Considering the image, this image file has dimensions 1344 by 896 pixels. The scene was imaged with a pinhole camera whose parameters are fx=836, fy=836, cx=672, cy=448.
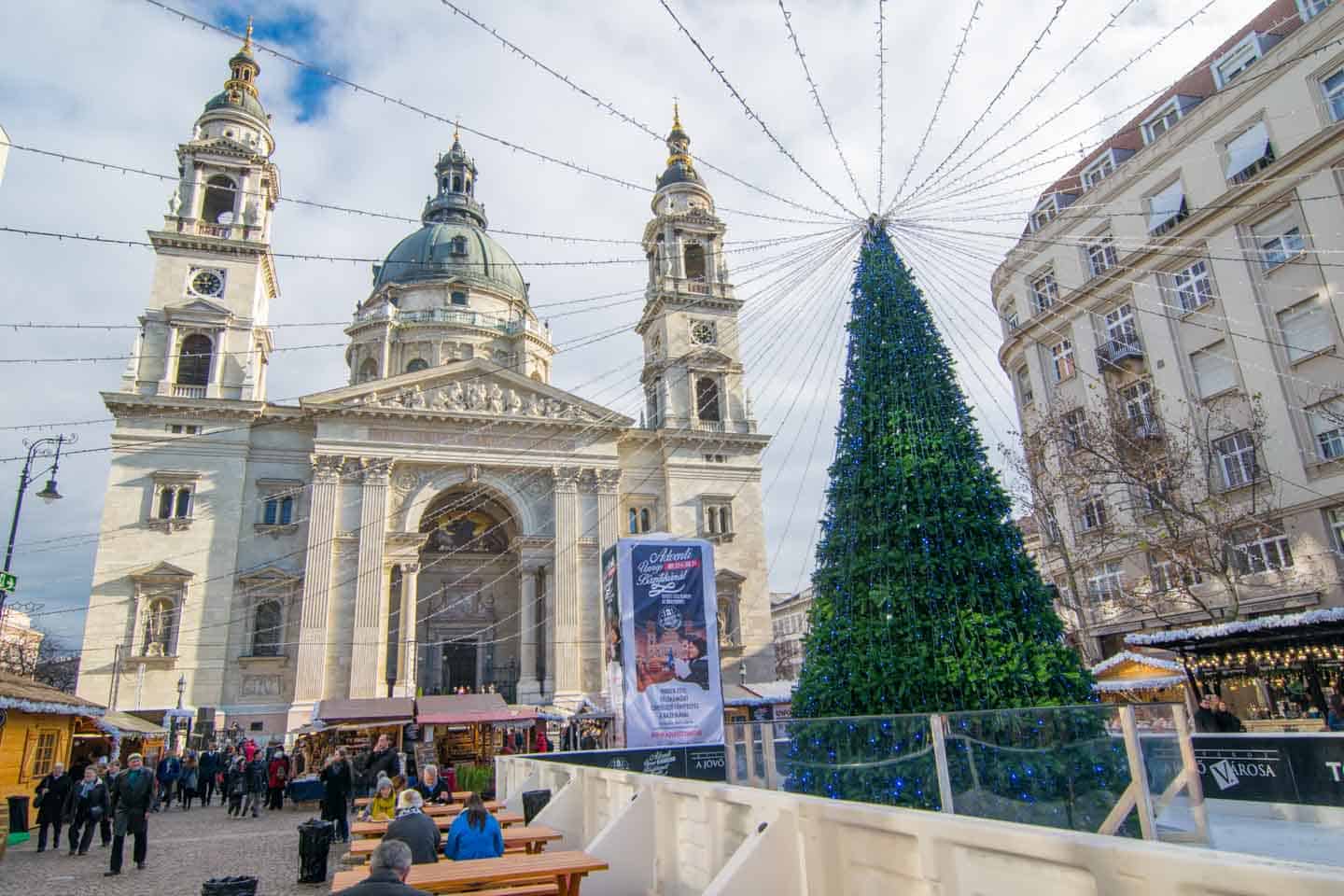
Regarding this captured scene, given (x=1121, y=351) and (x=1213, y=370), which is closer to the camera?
(x=1213, y=370)

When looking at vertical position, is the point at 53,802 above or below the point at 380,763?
below

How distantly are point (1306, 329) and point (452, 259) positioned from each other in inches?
1739

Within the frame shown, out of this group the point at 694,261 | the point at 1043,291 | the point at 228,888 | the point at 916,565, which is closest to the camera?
the point at 228,888

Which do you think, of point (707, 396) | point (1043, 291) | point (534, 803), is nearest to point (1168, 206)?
point (1043, 291)

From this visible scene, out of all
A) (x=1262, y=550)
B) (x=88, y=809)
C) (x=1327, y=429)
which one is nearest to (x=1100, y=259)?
(x=1327, y=429)

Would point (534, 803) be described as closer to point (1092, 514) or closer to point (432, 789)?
point (432, 789)

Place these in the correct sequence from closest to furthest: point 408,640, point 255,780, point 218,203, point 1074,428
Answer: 1. point 255,780
2. point 1074,428
3. point 408,640
4. point 218,203

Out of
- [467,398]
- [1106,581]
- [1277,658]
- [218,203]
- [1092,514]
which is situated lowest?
[1277,658]

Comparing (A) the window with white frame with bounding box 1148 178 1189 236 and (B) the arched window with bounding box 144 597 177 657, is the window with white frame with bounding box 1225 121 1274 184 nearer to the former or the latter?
(A) the window with white frame with bounding box 1148 178 1189 236

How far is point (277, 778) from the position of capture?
21.0 m

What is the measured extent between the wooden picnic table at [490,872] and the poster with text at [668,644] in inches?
348

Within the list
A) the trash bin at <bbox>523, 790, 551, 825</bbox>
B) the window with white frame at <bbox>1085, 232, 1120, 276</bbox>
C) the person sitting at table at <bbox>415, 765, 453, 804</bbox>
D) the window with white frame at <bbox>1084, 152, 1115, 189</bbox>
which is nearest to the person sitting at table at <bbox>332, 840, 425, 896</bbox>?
the trash bin at <bbox>523, 790, 551, 825</bbox>

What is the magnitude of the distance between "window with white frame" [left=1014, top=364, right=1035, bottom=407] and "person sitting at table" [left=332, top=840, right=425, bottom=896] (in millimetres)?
32658

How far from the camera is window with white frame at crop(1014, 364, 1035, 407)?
33.1m
